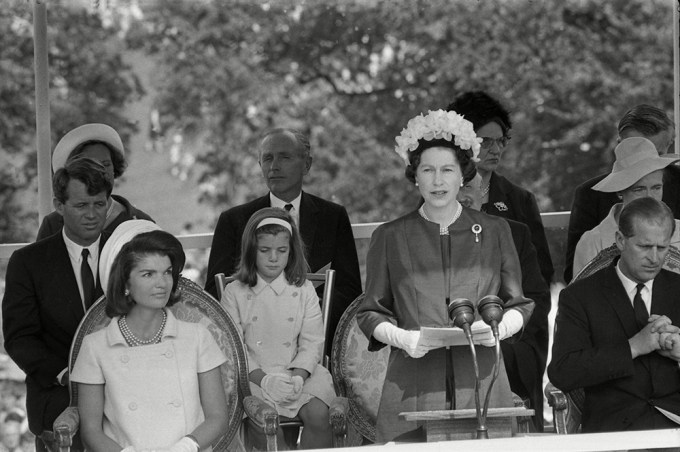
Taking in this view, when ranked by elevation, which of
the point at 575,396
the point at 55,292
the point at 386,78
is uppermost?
the point at 386,78

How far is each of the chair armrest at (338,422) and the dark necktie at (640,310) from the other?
1231 millimetres

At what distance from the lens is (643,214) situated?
5398 millimetres

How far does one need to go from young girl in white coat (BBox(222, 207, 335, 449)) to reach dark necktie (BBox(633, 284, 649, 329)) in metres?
1.33

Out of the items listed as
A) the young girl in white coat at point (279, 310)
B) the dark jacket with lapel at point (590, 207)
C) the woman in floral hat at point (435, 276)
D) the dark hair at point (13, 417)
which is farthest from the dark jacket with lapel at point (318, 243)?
the dark hair at point (13, 417)

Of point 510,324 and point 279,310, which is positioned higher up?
point 279,310

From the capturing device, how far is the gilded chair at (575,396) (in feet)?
18.1

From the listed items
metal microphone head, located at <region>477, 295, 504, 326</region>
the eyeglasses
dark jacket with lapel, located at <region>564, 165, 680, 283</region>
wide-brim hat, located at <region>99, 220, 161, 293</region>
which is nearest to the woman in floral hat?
metal microphone head, located at <region>477, 295, 504, 326</region>

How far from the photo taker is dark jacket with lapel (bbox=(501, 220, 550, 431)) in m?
6.35

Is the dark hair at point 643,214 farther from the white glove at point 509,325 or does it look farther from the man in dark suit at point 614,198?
the man in dark suit at point 614,198

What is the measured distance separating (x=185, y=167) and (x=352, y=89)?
2175mm

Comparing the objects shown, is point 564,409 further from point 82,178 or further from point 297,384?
point 82,178

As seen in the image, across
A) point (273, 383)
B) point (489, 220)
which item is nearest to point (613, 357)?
point (489, 220)

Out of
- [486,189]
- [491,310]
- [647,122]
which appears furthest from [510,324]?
[647,122]

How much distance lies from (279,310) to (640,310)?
156cm
